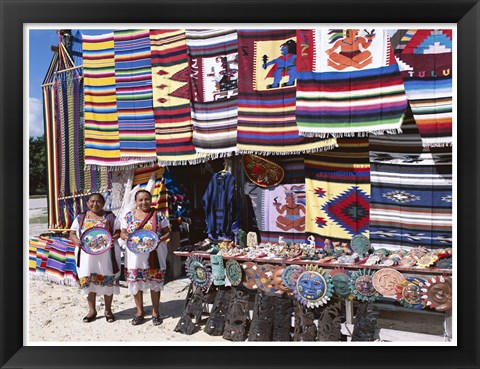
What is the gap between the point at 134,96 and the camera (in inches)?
222

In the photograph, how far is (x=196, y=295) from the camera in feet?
16.4

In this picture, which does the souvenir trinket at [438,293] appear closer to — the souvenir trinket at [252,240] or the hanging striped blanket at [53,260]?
the souvenir trinket at [252,240]

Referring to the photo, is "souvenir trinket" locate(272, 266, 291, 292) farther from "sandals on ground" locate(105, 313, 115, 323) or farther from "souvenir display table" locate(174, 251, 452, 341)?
"sandals on ground" locate(105, 313, 115, 323)

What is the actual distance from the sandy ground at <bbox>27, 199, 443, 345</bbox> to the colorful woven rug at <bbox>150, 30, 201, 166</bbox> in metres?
1.62

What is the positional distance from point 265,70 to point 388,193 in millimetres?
1739

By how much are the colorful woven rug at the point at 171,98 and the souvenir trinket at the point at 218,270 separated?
45.7 inches

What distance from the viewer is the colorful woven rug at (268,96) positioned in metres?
4.82

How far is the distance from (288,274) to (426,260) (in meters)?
1.24

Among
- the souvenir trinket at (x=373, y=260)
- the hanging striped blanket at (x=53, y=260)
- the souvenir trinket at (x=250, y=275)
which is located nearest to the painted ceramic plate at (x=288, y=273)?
the souvenir trinket at (x=250, y=275)

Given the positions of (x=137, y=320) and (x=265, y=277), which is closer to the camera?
(x=265, y=277)

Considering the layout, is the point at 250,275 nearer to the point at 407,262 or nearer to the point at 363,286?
the point at 363,286

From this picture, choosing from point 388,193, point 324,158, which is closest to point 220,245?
point 324,158

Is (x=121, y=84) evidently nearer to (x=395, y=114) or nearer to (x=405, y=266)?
(x=395, y=114)
